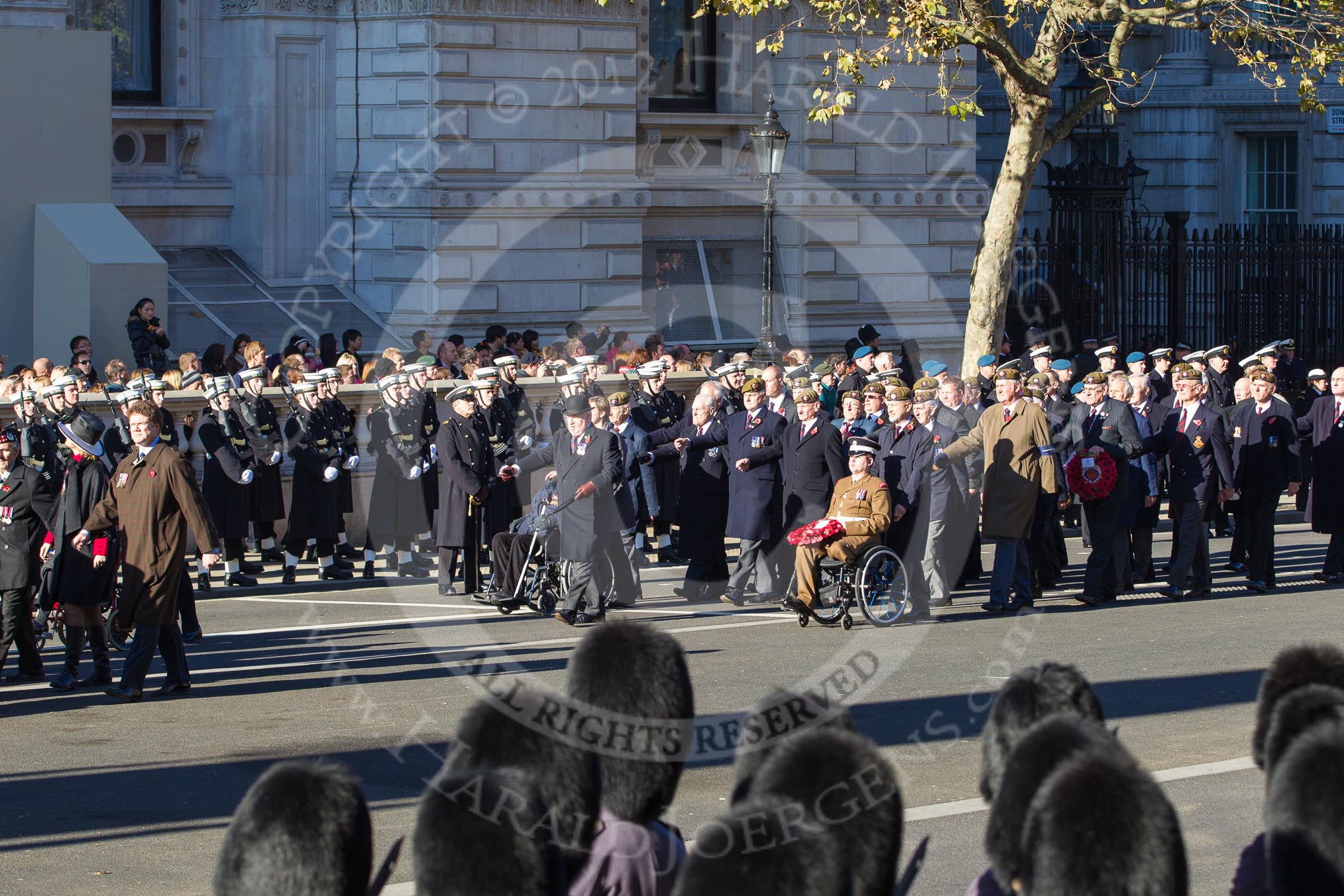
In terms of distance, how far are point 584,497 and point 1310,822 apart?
9.07 m

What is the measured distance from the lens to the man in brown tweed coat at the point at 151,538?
10695mm

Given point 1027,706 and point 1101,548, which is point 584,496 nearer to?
point 1101,548

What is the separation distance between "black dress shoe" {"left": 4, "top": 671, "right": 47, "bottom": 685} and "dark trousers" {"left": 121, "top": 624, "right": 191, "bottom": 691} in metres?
0.83

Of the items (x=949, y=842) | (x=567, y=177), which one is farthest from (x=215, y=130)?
(x=949, y=842)

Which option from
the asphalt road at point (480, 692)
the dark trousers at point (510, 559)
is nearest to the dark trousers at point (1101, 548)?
the asphalt road at point (480, 692)

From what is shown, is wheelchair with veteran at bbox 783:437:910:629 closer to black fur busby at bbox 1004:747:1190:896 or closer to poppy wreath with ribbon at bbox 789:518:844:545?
poppy wreath with ribbon at bbox 789:518:844:545

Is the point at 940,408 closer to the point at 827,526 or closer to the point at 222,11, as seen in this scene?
the point at 827,526

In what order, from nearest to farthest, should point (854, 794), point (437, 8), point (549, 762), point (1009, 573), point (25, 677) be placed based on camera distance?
point (854, 794) < point (549, 762) < point (25, 677) < point (1009, 573) < point (437, 8)

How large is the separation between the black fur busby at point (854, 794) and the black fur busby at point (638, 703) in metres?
0.58

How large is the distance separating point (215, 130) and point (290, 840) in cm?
2251

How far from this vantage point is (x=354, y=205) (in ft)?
83.1

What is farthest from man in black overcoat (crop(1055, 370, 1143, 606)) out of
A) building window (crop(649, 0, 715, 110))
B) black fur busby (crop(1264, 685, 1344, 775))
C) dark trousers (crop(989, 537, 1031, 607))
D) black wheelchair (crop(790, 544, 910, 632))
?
building window (crop(649, 0, 715, 110))

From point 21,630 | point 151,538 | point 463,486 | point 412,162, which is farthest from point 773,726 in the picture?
point 412,162

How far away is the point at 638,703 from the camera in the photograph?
5.20 meters
